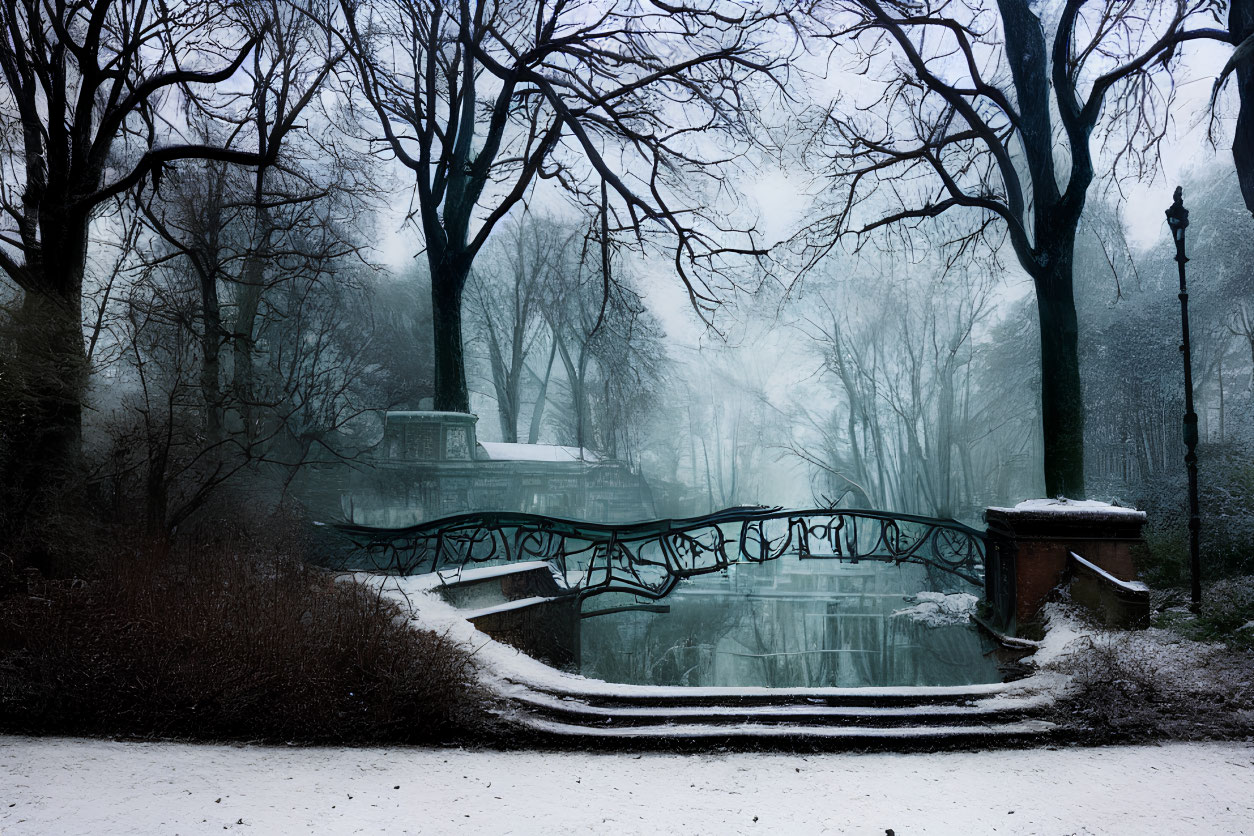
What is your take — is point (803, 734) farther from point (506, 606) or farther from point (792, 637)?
point (792, 637)

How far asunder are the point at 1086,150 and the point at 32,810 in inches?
411

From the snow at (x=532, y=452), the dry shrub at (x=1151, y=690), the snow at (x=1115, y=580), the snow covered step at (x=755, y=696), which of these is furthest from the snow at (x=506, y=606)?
the snow at (x=1115, y=580)

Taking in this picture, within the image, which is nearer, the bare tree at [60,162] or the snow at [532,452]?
the bare tree at [60,162]

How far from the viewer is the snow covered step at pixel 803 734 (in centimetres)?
449

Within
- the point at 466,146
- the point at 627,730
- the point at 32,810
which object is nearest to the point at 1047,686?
the point at 627,730

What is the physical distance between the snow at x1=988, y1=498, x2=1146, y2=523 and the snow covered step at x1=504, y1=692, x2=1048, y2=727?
207 cm

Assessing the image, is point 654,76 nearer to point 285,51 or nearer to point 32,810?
point 285,51

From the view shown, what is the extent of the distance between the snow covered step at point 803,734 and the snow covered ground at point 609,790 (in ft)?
0.47

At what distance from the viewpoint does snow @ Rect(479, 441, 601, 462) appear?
44.7 ft

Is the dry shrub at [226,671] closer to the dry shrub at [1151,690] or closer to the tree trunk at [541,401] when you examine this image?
the dry shrub at [1151,690]

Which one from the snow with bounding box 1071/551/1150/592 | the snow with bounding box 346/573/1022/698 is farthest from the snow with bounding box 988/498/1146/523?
the snow with bounding box 346/573/1022/698

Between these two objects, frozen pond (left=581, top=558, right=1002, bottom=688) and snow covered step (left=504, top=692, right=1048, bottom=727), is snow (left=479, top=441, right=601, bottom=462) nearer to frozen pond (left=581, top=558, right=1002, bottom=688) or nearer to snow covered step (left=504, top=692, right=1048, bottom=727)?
frozen pond (left=581, top=558, right=1002, bottom=688)

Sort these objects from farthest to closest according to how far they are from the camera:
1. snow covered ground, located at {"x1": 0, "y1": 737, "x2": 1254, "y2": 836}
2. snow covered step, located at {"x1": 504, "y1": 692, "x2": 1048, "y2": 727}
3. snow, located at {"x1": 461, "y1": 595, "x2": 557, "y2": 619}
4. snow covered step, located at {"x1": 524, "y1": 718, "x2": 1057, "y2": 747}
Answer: snow, located at {"x1": 461, "y1": 595, "x2": 557, "y2": 619}, snow covered step, located at {"x1": 504, "y1": 692, "x2": 1048, "y2": 727}, snow covered step, located at {"x1": 524, "y1": 718, "x2": 1057, "y2": 747}, snow covered ground, located at {"x1": 0, "y1": 737, "x2": 1254, "y2": 836}

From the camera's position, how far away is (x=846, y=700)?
5.17 m
